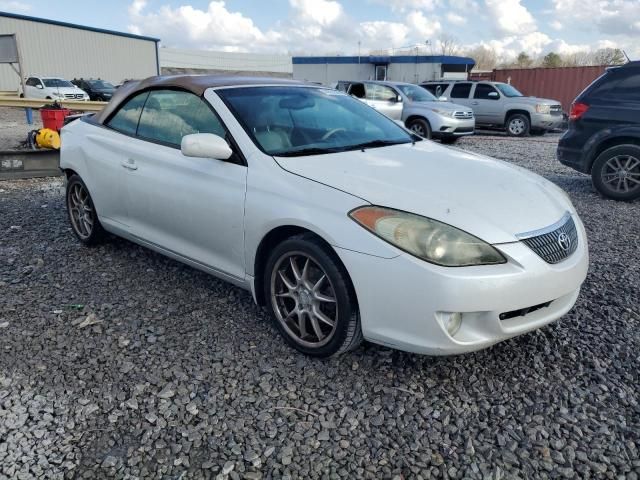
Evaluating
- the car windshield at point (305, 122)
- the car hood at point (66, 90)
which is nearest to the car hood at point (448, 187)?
the car windshield at point (305, 122)

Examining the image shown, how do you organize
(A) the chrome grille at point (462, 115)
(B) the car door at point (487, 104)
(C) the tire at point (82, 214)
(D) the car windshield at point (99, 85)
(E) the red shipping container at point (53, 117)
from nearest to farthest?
(C) the tire at point (82, 214)
(E) the red shipping container at point (53, 117)
(A) the chrome grille at point (462, 115)
(B) the car door at point (487, 104)
(D) the car windshield at point (99, 85)

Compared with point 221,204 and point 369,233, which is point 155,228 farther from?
point 369,233

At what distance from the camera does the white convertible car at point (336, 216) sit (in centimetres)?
249

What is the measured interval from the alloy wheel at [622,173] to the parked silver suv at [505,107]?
910 centimetres

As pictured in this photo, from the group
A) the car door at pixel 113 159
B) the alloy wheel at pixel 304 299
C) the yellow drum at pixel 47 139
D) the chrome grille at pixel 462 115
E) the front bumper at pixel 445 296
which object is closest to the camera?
the front bumper at pixel 445 296

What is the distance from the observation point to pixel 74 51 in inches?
1505

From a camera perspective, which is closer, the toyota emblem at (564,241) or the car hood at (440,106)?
the toyota emblem at (564,241)

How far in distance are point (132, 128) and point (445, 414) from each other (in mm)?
3096

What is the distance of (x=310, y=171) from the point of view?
115 inches

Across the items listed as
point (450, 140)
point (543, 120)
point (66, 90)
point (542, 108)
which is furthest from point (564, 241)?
point (66, 90)

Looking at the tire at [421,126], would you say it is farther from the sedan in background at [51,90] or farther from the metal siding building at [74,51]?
the metal siding building at [74,51]

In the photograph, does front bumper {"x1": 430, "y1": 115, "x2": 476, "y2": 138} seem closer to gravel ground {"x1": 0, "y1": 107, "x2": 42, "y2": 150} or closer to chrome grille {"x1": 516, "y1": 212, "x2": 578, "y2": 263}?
gravel ground {"x1": 0, "y1": 107, "x2": 42, "y2": 150}

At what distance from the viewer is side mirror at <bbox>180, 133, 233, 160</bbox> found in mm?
3072

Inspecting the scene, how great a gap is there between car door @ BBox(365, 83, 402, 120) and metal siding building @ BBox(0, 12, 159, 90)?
28.4m
